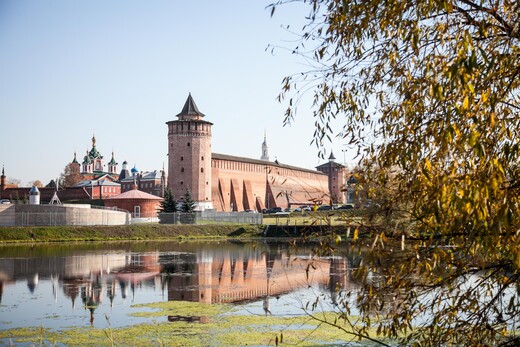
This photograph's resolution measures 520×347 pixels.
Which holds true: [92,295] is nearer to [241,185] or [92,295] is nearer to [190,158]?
[190,158]

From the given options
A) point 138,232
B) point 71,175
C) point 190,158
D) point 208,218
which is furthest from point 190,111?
point 71,175

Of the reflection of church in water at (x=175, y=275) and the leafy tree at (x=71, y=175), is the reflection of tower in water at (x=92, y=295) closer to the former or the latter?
the reflection of church in water at (x=175, y=275)

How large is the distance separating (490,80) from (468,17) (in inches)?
22.0

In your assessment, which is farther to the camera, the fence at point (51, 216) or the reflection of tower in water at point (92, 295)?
the fence at point (51, 216)

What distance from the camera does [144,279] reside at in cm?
1664

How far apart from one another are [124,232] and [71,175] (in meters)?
50.5

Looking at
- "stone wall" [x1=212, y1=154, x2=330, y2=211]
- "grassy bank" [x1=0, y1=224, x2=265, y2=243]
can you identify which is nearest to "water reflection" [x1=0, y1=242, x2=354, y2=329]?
"grassy bank" [x1=0, y1=224, x2=265, y2=243]

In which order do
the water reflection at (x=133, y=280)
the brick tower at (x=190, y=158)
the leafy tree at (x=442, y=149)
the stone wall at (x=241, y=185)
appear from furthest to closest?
the stone wall at (x=241, y=185), the brick tower at (x=190, y=158), the water reflection at (x=133, y=280), the leafy tree at (x=442, y=149)

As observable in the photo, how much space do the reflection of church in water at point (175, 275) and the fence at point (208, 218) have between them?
582 inches

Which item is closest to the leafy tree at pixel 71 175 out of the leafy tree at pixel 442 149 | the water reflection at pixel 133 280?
the water reflection at pixel 133 280

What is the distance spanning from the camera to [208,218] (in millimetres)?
40688

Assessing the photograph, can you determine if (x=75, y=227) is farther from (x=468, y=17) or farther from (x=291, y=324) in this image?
(x=468, y=17)

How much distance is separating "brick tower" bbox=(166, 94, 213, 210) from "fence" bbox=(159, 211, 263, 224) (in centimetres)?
1002

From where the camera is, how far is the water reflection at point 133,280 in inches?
469
